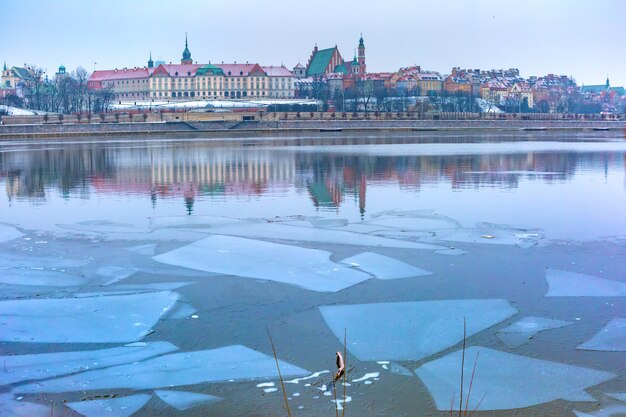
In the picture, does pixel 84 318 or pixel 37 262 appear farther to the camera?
pixel 37 262

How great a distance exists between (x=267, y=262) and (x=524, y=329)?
12.1ft

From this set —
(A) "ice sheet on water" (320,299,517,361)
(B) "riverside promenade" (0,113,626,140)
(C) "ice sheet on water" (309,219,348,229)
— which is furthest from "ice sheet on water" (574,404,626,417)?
(B) "riverside promenade" (0,113,626,140)

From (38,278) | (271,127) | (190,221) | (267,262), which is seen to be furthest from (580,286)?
(271,127)

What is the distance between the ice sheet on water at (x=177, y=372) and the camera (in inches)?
218

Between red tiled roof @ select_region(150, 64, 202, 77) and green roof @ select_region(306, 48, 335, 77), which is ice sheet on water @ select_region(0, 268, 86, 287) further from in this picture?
green roof @ select_region(306, 48, 335, 77)

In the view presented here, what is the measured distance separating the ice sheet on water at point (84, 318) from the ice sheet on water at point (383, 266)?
238 cm

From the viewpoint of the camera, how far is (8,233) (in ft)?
38.7

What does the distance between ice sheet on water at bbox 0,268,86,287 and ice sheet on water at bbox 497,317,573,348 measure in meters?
4.69

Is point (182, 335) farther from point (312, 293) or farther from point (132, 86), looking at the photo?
point (132, 86)

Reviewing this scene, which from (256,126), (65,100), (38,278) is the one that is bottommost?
(38,278)

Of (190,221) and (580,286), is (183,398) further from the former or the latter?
(190,221)

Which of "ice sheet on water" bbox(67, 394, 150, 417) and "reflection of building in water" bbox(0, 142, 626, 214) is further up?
"reflection of building in water" bbox(0, 142, 626, 214)

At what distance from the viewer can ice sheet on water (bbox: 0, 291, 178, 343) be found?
6.59 m

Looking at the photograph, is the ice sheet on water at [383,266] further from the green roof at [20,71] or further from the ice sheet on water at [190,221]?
the green roof at [20,71]
